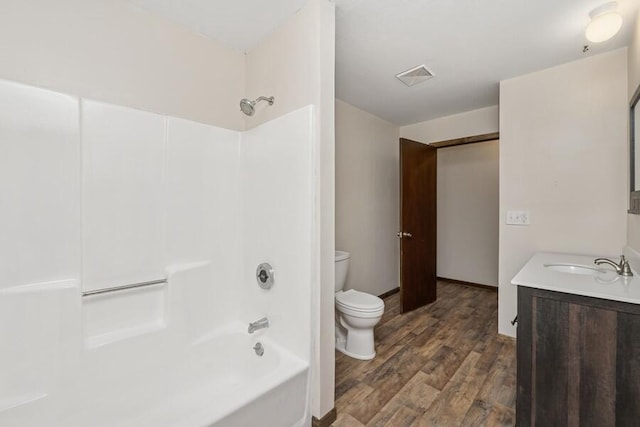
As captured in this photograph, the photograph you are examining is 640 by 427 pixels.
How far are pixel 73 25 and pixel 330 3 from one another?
4.26 feet

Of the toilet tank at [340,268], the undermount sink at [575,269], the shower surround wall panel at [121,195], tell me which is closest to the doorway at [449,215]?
the toilet tank at [340,268]

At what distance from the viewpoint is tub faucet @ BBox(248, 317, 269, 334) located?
164cm

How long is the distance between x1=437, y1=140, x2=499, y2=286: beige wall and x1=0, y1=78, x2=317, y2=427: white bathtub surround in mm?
3410

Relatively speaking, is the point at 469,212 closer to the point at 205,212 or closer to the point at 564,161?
the point at 564,161

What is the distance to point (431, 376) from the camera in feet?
6.31

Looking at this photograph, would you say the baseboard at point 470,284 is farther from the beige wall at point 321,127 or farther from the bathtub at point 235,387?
the bathtub at point 235,387

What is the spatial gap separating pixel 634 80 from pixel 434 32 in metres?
1.27

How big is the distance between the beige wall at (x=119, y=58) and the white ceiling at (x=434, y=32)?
0.42ft

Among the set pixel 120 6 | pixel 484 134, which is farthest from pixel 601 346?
pixel 120 6

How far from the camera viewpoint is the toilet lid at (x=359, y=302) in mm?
2146

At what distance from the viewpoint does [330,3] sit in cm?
151

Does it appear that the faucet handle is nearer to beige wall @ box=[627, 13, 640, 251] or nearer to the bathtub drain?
beige wall @ box=[627, 13, 640, 251]

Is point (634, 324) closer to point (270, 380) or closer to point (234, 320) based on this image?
point (270, 380)

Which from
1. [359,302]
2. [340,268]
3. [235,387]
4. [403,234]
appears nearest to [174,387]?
[235,387]
